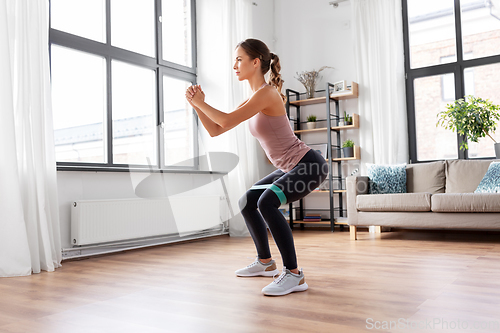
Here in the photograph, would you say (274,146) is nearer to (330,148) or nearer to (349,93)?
(330,148)

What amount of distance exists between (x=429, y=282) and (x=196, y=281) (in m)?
1.16

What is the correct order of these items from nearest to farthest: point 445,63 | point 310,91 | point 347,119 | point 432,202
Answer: point 432,202 → point 445,63 → point 347,119 → point 310,91

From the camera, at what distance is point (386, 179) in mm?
4262

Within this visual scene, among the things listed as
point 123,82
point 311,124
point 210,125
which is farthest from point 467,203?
point 123,82

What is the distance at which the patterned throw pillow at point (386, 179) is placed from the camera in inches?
167

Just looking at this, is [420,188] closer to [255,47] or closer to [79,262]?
[255,47]

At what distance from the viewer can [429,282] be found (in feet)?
6.86

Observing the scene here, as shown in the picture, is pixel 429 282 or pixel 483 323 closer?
pixel 483 323

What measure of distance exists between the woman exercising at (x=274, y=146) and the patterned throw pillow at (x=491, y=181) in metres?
2.41

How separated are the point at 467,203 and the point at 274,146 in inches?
87.9

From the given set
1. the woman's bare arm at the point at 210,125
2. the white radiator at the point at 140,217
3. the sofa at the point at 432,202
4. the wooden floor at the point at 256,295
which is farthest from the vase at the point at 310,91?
the woman's bare arm at the point at 210,125

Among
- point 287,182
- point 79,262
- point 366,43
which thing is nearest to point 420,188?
point 366,43

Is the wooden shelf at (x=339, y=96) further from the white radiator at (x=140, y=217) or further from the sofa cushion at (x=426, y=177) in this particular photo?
the white radiator at (x=140, y=217)

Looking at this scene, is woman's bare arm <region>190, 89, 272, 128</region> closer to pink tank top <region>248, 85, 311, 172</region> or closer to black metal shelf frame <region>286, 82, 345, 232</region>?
pink tank top <region>248, 85, 311, 172</region>
